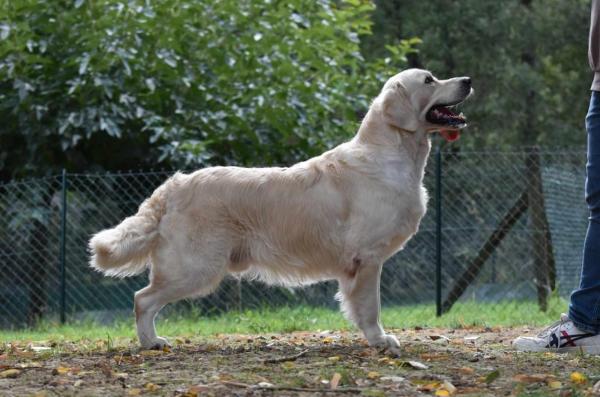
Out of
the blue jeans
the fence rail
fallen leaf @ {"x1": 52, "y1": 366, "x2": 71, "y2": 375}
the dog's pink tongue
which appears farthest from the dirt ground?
the fence rail

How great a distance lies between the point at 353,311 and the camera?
5.36 m

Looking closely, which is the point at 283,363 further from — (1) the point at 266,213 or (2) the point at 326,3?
(2) the point at 326,3

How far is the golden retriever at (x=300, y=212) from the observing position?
212 inches

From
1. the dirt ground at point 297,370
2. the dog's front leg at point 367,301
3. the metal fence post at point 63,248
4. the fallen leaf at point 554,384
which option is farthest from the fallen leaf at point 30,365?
the metal fence post at point 63,248

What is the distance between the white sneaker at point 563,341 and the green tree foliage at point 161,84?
538 centimetres

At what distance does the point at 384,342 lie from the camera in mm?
5242

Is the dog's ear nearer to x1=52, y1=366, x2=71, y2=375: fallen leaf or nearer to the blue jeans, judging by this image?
the blue jeans

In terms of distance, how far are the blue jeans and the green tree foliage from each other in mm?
5494

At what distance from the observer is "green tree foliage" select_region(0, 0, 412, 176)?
32.9 feet

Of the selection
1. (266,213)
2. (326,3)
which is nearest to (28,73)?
(326,3)

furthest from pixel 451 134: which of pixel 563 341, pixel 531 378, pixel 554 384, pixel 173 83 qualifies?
pixel 173 83

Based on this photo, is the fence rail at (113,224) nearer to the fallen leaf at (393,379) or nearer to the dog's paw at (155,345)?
the dog's paw at (155,345)

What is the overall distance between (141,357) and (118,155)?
20.2 feet

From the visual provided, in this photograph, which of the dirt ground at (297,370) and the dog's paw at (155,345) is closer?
the dirt ground at (297,370)
